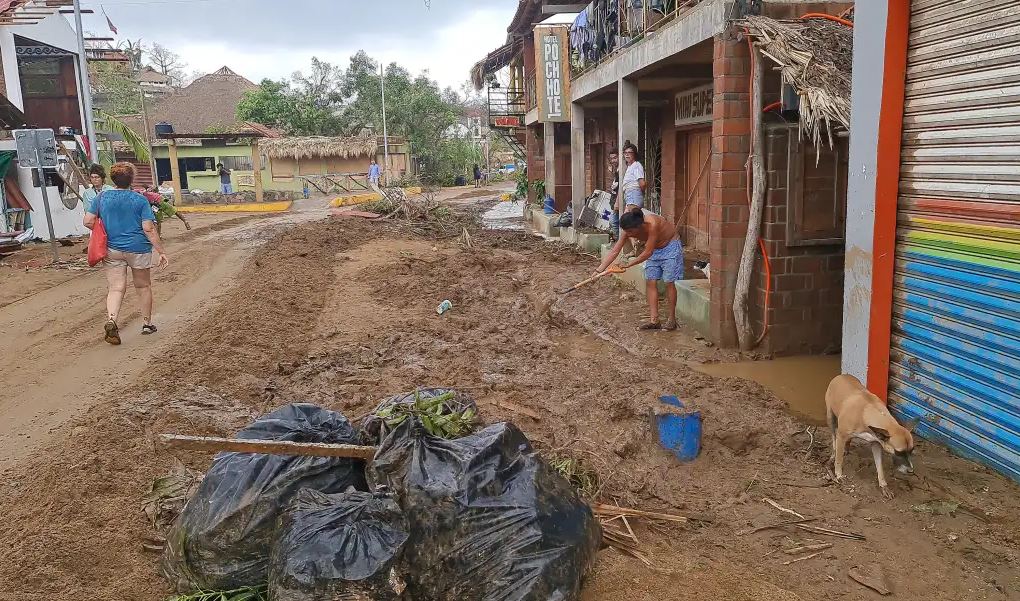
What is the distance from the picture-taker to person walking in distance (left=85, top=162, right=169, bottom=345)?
7000 millimetres

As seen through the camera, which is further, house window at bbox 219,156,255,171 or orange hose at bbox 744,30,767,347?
house window at bbox 219,156,255,171

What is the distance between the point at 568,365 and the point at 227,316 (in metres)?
4.02

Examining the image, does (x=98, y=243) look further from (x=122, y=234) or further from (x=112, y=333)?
(x=112, y=333)

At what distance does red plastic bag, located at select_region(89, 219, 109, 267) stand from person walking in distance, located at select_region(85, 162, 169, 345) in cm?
4

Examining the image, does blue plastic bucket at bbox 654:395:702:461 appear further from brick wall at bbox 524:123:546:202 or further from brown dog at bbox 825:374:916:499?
brick wall at bbox 524:123:546:202

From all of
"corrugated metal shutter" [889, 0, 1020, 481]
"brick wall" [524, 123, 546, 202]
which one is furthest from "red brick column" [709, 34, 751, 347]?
"brick wall" [524, 123, 546, 202]

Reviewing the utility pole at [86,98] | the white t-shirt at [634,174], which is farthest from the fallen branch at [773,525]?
the utility pole at [86,98]

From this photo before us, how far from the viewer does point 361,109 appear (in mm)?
39000

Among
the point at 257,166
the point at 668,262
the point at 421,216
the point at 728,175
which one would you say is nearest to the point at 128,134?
the point at 257,166

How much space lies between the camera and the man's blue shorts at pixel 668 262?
23.9 ft

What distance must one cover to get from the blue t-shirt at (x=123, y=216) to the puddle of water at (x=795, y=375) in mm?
5397

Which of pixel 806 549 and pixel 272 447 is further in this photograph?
pixel 806 549

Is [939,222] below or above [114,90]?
below

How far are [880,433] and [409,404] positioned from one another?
234 centimetres
